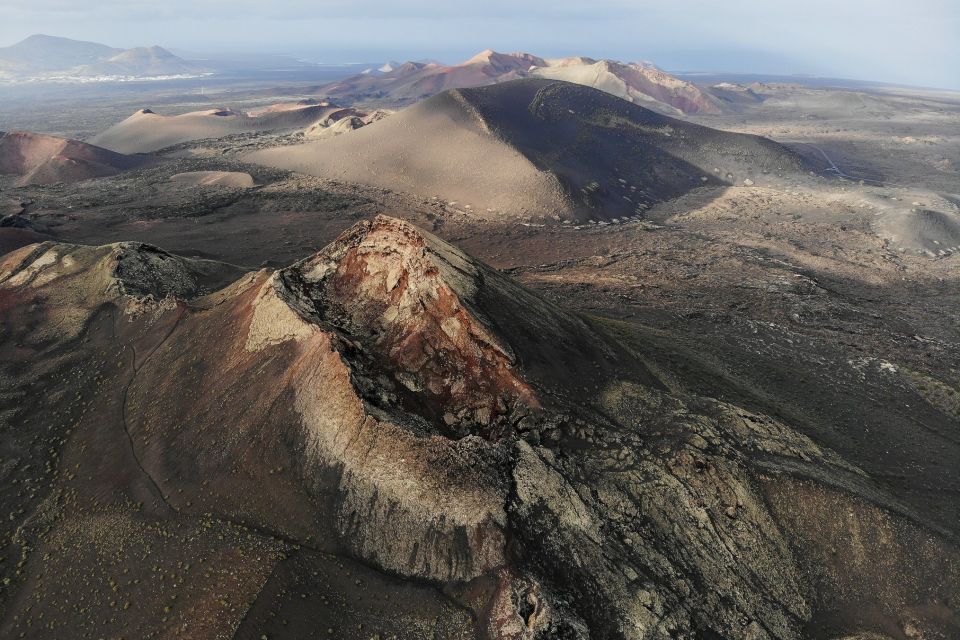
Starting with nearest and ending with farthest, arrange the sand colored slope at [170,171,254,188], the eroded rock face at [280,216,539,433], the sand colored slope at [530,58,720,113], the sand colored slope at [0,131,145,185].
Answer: the eroded rock face at [280,216,539,433] < the sand colored slope at [170,171,254,188] < the sand colored slope at [0,131,145,185] < the sand colored slope at [530,58,720,113]

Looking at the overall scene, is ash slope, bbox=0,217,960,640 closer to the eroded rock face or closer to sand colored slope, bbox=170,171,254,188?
the eroded rock face

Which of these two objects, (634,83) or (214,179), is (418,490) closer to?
(214,179)

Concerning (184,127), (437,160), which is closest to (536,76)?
(184,127)

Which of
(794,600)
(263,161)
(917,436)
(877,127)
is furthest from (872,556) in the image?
(877,127)

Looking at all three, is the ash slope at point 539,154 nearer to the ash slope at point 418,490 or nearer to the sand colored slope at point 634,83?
the ash slope at point 418,490

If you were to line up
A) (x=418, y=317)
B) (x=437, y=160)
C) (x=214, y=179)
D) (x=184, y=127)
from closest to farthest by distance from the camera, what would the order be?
(x=418, y=317) → (x=437, y=160) → (x=214, y=179) → (x=184, y=127)

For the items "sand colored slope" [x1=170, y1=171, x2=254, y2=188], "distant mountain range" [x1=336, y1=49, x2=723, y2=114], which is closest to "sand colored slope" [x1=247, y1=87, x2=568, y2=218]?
"sand colored slope" [x1=170, y1=171, x2=254, y2=188]
